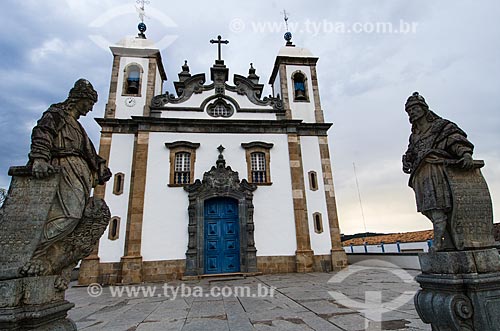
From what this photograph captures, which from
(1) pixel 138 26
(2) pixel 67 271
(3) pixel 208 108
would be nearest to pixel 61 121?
(2) pixel 67 271

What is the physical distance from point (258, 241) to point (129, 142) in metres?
6.85

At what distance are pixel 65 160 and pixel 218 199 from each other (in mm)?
8197

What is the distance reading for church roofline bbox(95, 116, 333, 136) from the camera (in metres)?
11.4

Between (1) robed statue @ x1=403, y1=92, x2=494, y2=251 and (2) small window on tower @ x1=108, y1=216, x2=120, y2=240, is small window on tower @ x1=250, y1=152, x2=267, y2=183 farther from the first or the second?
(1) robed statue @ x1=403, y1=92, x2=494, y2=251

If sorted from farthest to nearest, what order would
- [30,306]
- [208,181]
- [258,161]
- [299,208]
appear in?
[258,161], [299,208], [208,181], [30,306]

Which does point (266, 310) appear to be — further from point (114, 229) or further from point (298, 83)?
point (298, 83)

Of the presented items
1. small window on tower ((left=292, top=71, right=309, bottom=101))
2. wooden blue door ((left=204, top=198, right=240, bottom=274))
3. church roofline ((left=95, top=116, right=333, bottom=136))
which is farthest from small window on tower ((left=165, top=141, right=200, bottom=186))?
small window on tower ((left=292, top=71, right=309, bottom=101))

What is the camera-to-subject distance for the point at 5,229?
252 cm

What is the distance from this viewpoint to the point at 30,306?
2.34m

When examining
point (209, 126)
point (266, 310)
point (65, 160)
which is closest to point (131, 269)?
point (209, 126)

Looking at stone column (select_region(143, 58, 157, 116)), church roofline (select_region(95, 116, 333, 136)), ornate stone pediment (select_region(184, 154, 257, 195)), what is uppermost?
stone column (select_region(143, 58, 157, 116))

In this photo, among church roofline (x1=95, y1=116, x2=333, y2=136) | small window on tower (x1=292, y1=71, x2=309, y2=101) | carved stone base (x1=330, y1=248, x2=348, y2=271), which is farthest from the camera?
small window on tower (x1=292, y1=71, x2=309, y2=101)

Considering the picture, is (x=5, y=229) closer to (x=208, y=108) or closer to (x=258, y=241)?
(x=258, y=241)

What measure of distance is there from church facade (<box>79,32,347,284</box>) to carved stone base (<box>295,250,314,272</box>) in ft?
0.12
